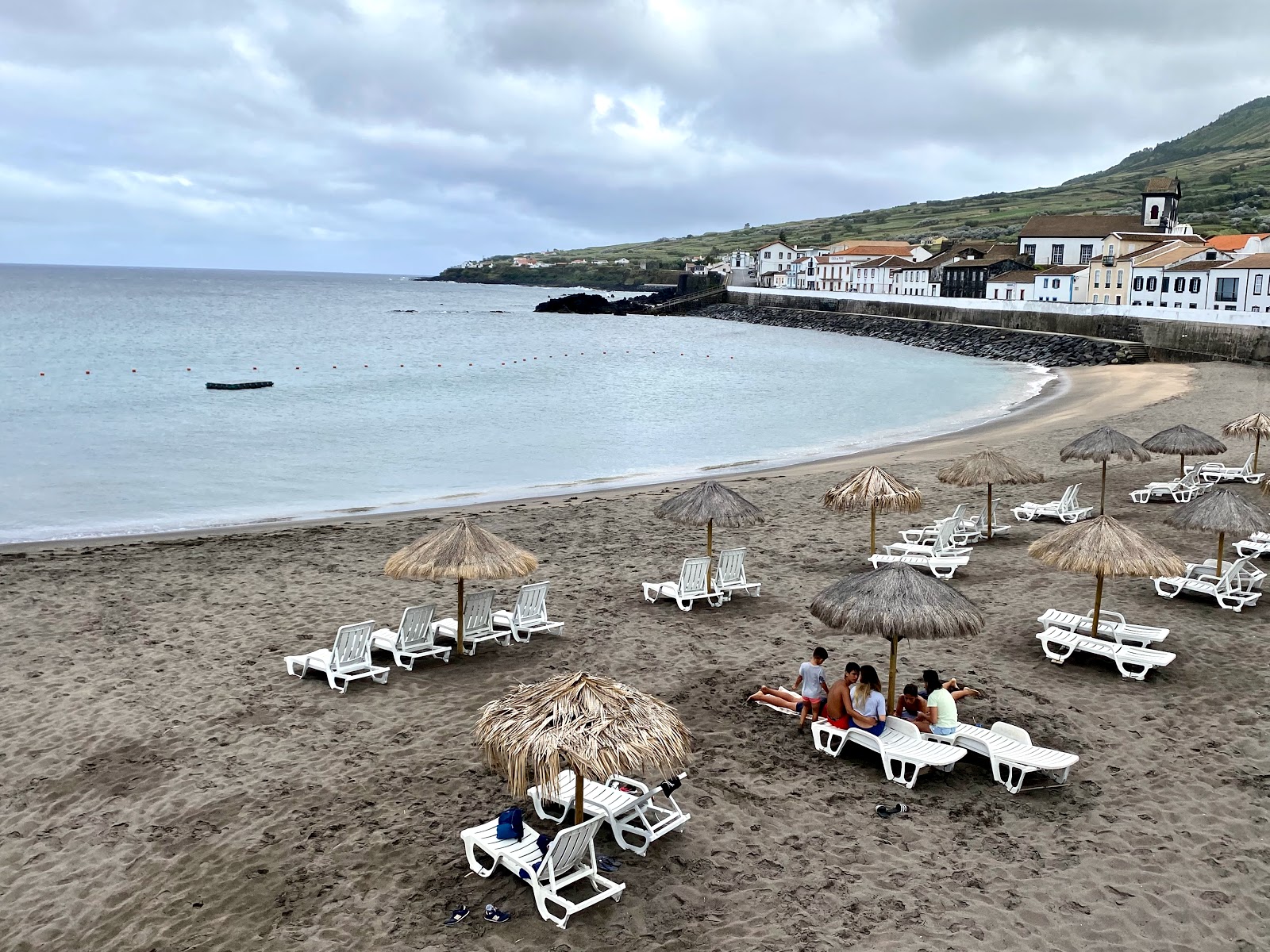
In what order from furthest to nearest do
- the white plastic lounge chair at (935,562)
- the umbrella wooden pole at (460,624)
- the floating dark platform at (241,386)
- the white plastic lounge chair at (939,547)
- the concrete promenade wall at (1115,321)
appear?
1. the floating dark platform at (241,386)
2. the concrete promenade wall at (1115,321)
3. the white plastic lounge chair at (939,547)
4. the white plastic lounge chair at (935,562)
5. the umbrella wooden pole at (460,624)

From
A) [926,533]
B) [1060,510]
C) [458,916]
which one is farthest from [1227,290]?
[458,916]

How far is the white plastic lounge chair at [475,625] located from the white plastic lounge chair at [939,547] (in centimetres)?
645

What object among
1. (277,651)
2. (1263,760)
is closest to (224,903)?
(277,651)

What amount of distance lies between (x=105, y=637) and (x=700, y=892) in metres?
8.45

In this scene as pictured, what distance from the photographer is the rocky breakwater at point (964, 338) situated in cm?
5406

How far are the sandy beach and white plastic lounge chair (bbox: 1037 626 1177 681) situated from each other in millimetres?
175

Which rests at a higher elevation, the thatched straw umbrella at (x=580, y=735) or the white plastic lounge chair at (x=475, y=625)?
the thatched straw umbrella at (x=580, y=735)

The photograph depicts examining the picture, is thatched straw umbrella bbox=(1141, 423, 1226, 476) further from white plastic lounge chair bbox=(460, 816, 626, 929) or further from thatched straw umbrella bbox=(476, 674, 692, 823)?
white plastic lounge chair bbox=(460, 816, 626, 929)

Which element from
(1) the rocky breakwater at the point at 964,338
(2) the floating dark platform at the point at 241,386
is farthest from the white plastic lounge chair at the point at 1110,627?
(1) the rocky breakwater at the point at 964,338

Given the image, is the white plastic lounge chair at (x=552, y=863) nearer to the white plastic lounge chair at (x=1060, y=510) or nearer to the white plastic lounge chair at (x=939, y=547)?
the white plastic lounge chair at (x=939, y=547)

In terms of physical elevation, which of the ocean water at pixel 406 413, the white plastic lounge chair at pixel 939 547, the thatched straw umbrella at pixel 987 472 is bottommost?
the ocean water at pixel 406 413

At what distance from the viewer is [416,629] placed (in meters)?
10.8

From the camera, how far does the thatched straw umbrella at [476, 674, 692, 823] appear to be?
20.9 ft

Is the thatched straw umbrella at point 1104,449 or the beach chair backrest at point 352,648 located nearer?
the beach chair backrest at point 352,648
